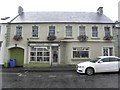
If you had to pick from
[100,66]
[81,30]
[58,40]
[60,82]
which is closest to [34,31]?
[58,40]

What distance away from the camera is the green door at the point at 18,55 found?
20391 mm

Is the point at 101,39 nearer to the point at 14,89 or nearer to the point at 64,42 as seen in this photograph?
the point at 64,42

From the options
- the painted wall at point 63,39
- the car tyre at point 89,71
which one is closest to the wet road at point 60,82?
the car tyre at point 89,71

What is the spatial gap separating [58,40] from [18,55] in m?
5.65

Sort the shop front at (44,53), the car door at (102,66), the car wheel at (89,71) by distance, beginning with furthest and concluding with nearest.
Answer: the shop front at (44,53), the car door at (102,66), the car wheel at (89,71)

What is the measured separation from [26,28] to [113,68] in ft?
39.0

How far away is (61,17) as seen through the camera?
2178 centimetres

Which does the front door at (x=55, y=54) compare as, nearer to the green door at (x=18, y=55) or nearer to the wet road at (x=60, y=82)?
the green door at (x=18, y=55)

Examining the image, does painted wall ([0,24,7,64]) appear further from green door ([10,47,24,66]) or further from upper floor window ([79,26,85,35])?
upper floor window ([79,26,85,35])

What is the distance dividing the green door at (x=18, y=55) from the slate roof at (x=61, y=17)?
3.82m

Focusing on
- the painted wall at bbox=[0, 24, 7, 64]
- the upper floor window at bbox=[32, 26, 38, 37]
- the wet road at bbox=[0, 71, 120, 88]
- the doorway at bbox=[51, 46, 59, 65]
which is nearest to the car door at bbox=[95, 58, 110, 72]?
the wet road at bbox=[0, 71, 120, 88]

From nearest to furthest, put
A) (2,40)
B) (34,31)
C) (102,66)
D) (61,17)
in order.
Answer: (102,66)
(2,40)
(34,31)
(61,17)

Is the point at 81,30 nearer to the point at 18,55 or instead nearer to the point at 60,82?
the point at 18,55

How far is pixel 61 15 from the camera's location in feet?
74.1
